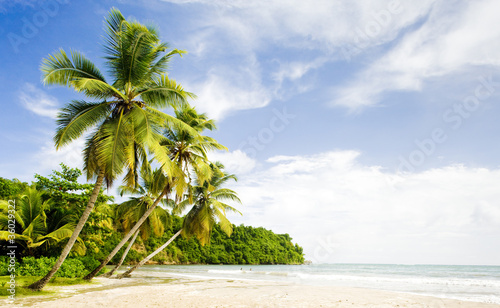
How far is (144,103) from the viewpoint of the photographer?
10.2m

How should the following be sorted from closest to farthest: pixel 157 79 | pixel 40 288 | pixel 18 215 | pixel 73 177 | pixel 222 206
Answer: pixel 40 288 < pixel 157 79 < pixel 18 215 < pixel 73 177 < pixel 222 206

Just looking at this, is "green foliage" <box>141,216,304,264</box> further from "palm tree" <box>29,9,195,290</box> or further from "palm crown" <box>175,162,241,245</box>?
"palm tree" <box>29,9,195,290</box>

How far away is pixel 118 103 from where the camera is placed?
9844 millimetres

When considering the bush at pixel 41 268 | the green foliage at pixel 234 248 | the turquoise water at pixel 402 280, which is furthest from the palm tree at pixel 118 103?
the green foliage at pixel 234 248

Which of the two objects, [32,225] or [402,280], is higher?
[32,225]

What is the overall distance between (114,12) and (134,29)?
2.62 ft

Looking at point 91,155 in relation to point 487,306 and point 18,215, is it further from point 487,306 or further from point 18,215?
point 487,306

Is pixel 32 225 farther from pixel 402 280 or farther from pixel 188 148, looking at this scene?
pixel 402 280

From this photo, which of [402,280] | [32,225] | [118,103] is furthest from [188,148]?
[402,280]

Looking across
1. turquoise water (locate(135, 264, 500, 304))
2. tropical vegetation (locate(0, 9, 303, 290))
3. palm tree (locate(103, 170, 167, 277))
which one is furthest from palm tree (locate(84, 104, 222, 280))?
turquoise water (locate(135, 264, 500, 304))

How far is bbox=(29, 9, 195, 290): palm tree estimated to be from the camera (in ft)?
29.0

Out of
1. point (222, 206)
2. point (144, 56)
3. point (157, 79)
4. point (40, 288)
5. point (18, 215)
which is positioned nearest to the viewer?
point (40, 288)

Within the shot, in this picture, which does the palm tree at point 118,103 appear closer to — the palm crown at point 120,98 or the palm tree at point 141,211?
the palm crown at point 120,98

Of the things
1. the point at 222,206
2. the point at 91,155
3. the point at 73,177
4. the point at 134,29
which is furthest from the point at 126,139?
the point at 222,206
